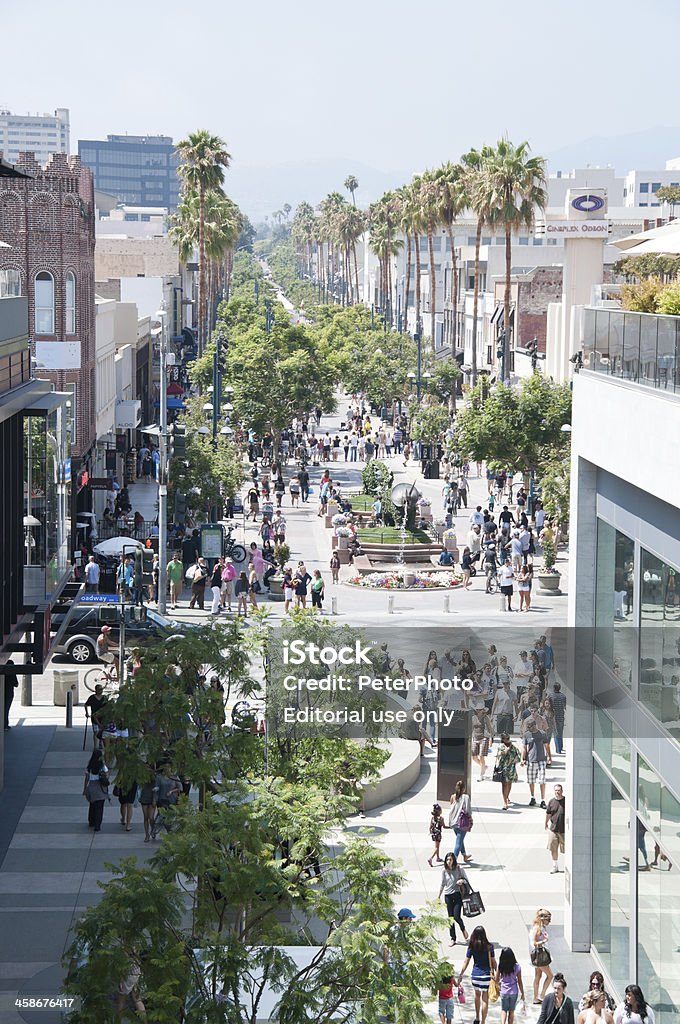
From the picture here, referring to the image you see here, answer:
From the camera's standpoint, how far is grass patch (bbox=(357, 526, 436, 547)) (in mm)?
48250

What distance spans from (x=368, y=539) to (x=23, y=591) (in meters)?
25.4

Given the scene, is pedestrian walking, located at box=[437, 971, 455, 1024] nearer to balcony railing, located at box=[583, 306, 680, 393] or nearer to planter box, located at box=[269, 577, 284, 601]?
balcony railing, located at box=[583, 306, 680, 393]

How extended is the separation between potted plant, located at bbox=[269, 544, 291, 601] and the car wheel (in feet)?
29.4

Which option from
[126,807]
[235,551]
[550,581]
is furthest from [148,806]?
[235,551]

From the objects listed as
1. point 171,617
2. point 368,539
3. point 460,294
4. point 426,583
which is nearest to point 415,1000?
point 171,617

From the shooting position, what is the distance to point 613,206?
174125mm

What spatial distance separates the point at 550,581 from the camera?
4225 centimetres

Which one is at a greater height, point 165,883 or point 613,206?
point 613,206

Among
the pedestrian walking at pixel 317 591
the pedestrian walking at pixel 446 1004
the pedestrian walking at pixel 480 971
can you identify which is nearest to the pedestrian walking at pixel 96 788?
the pedestrian walking at pixel 480 971

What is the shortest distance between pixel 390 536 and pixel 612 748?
101 feet

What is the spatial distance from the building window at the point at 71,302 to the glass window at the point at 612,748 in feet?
106

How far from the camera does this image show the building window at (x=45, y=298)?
47.2 m

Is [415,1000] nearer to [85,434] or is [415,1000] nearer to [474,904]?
[474,904]

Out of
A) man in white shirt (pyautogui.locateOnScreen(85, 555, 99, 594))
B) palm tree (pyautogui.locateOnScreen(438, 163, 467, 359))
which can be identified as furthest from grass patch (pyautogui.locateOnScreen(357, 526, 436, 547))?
palm tree (pyautogui.locateOnScreen(438, 163, 467, 359))
